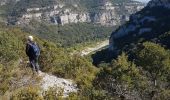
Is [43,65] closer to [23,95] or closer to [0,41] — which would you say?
[23,95]

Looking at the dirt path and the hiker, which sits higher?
the hiker

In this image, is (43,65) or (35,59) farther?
(43,65)

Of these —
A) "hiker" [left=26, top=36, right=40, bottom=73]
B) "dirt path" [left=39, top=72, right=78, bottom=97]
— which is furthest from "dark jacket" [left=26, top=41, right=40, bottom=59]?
"dirt path" [left=39, top=72, right=78, bottom=97]

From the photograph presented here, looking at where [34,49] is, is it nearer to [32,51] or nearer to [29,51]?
[32,51]

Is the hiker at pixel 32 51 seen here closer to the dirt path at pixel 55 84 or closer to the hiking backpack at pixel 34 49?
the hiking backpack at pixel 34 49

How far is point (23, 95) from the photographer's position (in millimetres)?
30625

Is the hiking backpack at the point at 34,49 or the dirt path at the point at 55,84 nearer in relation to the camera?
the hiking backpack at the point at 34,49

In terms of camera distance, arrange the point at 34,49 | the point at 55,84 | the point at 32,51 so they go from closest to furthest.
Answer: the point at 34,49 < the point at 32,51 < the point at 55,84

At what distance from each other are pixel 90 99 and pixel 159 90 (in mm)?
10638

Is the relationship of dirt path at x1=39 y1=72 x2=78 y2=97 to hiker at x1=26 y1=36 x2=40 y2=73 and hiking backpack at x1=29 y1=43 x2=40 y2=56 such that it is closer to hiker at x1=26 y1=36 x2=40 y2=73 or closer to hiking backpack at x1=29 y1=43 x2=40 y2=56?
hiker at x1=26 y1=36 x2=40 y2=73

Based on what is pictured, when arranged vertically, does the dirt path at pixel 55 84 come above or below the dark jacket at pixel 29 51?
below

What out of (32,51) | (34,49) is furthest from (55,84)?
(34,49)

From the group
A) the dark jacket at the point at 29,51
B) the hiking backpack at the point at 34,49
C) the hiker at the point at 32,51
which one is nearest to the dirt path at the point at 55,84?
the hiker at the point at 32,51

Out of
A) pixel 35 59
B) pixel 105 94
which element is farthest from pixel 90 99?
pixel 35 59
